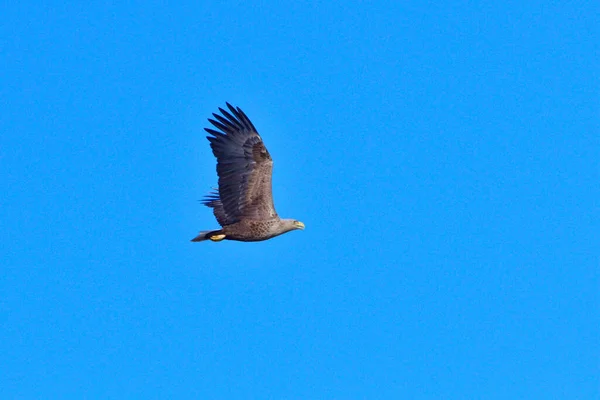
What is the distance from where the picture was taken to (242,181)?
3081 cm

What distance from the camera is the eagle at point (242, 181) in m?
30.6

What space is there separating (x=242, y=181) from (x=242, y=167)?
1.15 ft

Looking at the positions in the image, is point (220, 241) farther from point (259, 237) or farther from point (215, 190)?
point (215, 190)

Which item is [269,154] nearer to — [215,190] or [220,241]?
[220,241]

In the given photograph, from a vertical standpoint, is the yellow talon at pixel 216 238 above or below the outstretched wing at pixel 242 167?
below

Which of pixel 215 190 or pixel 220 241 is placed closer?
pixel 220 241

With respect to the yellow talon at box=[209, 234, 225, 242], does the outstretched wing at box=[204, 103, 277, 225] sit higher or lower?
higher

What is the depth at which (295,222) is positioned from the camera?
31578mm

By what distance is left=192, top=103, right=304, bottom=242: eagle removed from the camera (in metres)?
30.6

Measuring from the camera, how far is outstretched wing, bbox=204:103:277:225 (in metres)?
30.6

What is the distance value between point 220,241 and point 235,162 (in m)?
2.02

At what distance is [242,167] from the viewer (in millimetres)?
30734

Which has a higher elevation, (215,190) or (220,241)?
(215,190)

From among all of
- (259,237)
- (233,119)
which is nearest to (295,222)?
(259,237)
